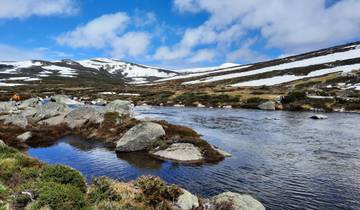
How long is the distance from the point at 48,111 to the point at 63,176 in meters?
37.1

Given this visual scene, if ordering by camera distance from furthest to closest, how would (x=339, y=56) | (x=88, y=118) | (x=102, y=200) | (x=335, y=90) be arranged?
(x=339, y=56) < (x=335, y=90) < (x=88, y=118) < (x=102, y=200)

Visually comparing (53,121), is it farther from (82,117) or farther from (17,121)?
(17,121)

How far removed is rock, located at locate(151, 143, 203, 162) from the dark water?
124cm

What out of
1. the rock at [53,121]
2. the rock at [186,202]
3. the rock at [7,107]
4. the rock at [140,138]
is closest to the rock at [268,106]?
the rock at [53,121]

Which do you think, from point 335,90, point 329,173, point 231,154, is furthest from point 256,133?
point 335,90

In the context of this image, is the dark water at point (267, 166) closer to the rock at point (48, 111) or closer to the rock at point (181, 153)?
the rock at point (181, 153)

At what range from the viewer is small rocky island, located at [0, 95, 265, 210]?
14523 millimetres

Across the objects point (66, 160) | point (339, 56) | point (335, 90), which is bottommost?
point (66, 160)

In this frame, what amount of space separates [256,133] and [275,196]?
2289 cm

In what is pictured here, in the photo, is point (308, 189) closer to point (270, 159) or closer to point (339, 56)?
point (270, 159)

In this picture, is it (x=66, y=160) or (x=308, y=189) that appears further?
(x=66, y=160)

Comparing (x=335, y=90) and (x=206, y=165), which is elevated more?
(x=335, y=90)

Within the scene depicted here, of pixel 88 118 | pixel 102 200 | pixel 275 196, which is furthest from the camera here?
pixel 88 118

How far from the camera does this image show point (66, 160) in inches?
1182
